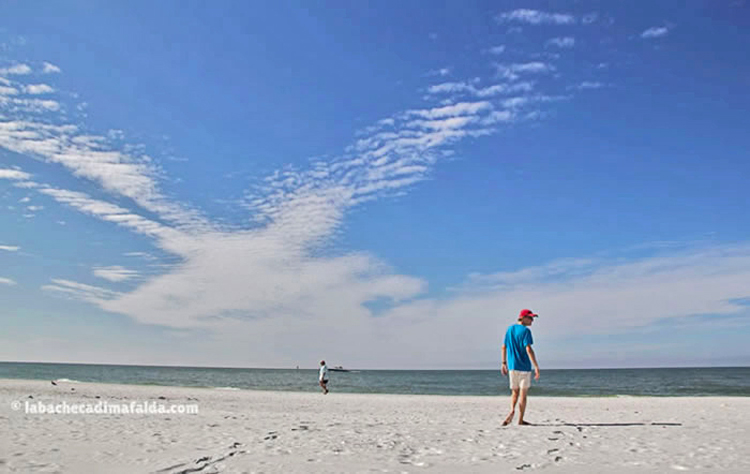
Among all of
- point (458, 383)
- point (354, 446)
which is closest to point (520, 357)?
point (354, 446)

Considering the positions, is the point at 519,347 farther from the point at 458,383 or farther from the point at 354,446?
the point at 458,383

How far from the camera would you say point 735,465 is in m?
5.88

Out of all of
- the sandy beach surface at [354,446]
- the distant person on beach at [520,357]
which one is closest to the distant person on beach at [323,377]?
the sandy beach surface at [354,446]

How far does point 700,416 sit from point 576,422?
12.7 feet

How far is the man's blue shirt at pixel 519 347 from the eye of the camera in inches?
365

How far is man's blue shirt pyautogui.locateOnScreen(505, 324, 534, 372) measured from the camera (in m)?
9.27

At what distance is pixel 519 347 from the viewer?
934cm

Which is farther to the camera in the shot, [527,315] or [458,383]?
[458,383]

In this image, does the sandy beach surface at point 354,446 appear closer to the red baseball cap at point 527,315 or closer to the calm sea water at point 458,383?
the red baseball cap at point 527,315

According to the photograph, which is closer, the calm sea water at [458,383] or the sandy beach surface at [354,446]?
the sandy beach surface at [354,446]

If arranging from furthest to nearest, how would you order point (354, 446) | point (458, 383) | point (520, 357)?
1. point (458, 383)
2. point (520, 357)
3. point (354, 446)

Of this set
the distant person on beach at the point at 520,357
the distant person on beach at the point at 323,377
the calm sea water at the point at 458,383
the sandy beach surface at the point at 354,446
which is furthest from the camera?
the calm sea water at the point at 458,383

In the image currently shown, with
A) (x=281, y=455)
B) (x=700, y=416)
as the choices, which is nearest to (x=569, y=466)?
(x=281, y=455)

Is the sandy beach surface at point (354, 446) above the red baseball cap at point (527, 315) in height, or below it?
below
